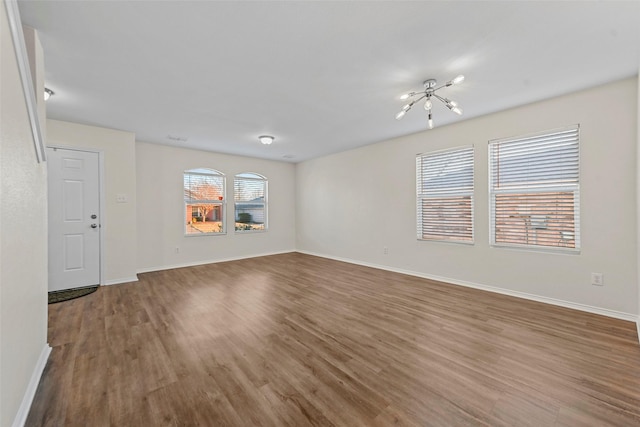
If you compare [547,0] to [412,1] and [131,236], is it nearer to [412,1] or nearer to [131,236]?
[412,1]

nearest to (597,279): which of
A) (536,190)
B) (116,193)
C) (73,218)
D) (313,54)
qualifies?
Result: (536,190)

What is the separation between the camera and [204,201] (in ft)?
18.7

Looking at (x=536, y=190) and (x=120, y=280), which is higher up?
(x=536, y=190)

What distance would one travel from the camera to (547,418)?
4.75 ft

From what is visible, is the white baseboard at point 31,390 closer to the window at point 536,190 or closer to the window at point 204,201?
the window at point 204,201

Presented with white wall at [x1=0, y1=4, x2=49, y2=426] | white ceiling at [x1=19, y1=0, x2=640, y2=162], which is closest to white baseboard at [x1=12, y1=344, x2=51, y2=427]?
white wall at [x1=0, y1=4, x2=49, y2=426]

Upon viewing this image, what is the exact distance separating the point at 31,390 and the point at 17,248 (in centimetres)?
94

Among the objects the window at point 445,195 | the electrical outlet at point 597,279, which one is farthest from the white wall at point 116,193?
the electrical outlet at point 597,279

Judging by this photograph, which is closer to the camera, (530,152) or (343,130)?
(530,152)

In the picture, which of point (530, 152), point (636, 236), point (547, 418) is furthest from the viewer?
point (530, 152)

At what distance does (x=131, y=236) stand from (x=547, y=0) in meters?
5.63

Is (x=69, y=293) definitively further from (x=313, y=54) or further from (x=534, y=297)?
(x=534, y=297)

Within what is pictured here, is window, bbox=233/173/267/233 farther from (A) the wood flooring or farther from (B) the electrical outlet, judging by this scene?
(B) the electrical outlet

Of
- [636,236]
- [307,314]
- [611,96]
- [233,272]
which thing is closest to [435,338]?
[307,314]
